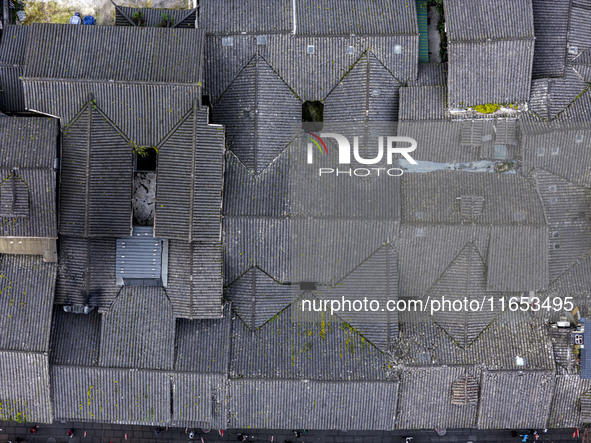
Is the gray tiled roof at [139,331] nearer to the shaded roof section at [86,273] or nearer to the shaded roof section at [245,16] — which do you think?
the shaded roof section at [86,273]

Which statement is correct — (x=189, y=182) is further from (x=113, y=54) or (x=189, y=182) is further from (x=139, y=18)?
(x=139, y=18)

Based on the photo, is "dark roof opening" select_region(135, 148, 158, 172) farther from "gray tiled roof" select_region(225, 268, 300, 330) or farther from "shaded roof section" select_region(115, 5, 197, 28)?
"gray tiled roof" select_region(225, 268, 300, 330)

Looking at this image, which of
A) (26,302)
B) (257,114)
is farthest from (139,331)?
(257,114)

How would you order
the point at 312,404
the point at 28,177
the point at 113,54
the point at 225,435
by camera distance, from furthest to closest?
the point at 225,435 → the point at 312,404 → the point at 113,54 → the point at 28,177

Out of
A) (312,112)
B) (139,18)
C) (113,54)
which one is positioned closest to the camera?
(113,54)

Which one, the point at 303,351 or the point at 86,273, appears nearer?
the point at 86,273

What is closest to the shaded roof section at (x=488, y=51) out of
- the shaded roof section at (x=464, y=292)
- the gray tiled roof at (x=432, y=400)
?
the shaded roof section at (x=464, y=292)

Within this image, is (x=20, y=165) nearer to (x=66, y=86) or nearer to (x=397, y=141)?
(x=66, y=86)
